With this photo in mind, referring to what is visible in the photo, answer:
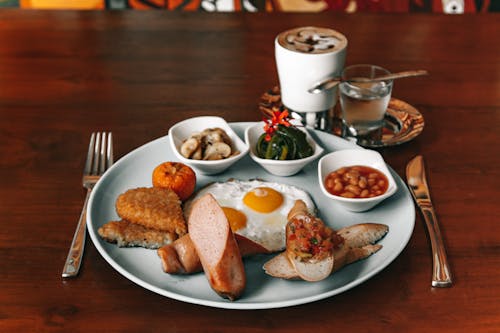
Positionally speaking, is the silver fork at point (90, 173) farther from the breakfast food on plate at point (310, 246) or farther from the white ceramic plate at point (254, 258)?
the breakfast food on plate at point (310, 246)

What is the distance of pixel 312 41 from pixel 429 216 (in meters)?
0.77

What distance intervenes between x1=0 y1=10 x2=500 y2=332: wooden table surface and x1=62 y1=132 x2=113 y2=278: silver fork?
0.10 feet

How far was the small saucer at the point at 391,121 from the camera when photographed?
2016mm

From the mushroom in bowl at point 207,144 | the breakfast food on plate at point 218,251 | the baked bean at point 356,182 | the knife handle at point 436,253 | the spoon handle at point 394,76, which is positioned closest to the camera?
the breakfast food on plate at point 218,251

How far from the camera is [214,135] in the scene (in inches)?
74.3

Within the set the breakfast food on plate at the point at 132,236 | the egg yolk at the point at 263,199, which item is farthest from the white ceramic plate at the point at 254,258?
the egg yolk at the point at 263,199

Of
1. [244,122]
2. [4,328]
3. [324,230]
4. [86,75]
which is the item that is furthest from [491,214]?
[86,75]

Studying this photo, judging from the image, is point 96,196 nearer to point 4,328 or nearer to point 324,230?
point 4,328

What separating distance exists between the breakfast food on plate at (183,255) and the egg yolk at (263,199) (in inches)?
8.0

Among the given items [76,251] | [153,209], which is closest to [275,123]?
[153,209]

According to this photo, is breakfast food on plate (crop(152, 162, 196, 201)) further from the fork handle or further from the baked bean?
the baked bean

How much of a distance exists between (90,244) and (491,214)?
1098mm

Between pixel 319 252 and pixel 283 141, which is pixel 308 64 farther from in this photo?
pixel 319 252

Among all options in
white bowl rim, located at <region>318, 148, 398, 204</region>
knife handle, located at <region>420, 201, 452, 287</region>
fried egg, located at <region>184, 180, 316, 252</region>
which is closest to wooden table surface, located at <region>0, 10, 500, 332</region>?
knife handle, located at <region>420, 201, 452, 287</region>
